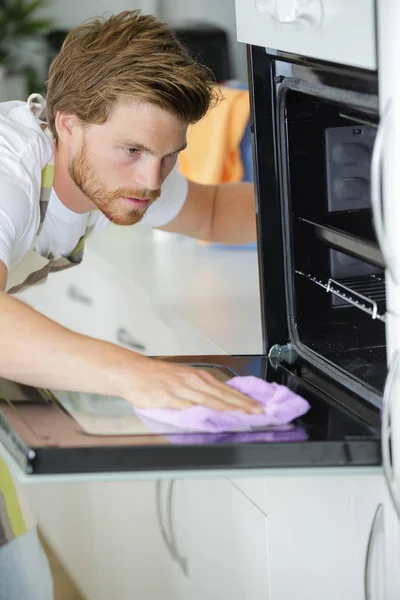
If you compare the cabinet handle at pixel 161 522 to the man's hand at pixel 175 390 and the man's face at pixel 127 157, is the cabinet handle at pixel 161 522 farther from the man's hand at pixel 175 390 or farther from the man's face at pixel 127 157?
the man's hand at pixel 175 390

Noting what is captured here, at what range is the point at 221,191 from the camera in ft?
6.07

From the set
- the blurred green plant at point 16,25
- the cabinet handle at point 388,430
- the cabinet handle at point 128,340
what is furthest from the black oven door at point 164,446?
the blurred green plant at point 16,25

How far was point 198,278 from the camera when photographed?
198 cm

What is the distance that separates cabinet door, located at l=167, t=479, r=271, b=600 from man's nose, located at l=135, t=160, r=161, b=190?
49 cm

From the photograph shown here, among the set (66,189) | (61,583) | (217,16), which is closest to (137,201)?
(66,189)

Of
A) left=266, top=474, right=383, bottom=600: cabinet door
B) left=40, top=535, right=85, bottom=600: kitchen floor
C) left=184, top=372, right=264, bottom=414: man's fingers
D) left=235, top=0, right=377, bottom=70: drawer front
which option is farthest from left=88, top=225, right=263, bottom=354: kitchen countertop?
left=40, top=535, right=85, bottom=600: kitchen floor

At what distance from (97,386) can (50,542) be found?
151 centimetres

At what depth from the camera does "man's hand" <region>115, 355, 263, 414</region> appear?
988mm

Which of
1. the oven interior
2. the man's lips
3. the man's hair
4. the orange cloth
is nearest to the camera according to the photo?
the oven interior

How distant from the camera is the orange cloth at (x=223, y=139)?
2096mm

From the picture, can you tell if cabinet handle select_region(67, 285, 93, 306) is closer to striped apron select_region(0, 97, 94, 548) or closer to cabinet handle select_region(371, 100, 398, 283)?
striped apron select_region(0, 97, 94, 548)

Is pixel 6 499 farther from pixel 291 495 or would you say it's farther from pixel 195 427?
pixel 195 427

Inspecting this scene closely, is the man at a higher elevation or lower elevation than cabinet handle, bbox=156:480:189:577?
higher

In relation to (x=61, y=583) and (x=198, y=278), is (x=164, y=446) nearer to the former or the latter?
(x=198, y=278)
